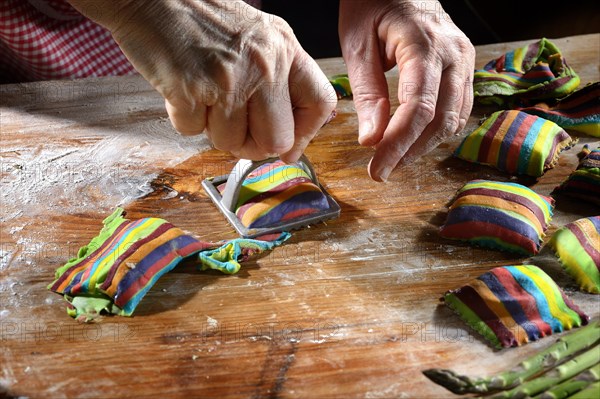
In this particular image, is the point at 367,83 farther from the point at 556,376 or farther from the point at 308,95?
the point at 556,376

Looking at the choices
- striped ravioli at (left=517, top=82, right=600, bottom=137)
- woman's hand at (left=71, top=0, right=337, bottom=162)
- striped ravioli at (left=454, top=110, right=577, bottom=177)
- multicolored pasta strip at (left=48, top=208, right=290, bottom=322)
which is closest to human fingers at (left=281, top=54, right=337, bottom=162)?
woman's hand at (left=71, top=0, right=337, bottom=162)

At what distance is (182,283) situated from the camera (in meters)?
1.28

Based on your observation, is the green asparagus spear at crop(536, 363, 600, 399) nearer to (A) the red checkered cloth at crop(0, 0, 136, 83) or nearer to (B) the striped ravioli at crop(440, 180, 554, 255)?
(B) the striped ravioli at crop(440, 180, 554, 255)

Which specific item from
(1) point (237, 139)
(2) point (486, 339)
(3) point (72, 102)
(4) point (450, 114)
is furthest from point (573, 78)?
(3) point (72, 102)

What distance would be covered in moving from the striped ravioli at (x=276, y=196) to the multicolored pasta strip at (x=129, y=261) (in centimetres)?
5

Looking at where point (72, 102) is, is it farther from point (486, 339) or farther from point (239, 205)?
point (486, 339)

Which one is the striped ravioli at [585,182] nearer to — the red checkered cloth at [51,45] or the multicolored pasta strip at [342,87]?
the multicolored pasta strip at [342,87]

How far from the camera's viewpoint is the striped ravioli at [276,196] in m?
1.42

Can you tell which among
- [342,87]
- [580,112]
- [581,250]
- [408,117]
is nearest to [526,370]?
[581,250]

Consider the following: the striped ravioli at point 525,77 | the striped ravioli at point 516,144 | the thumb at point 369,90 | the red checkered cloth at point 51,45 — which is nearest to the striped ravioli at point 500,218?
the striped ravioli at point 516,144

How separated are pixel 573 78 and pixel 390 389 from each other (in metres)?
1.13

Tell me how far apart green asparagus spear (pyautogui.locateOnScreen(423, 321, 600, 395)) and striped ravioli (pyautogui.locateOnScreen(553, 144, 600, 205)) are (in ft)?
1.25

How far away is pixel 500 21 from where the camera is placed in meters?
2.80

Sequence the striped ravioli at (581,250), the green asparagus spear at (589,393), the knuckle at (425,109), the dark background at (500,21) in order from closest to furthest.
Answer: the green asparagus spear at (589,393) → the striped ravioli at (581,250) → the knuckle at (425,109) → the dark background at (500,21)
